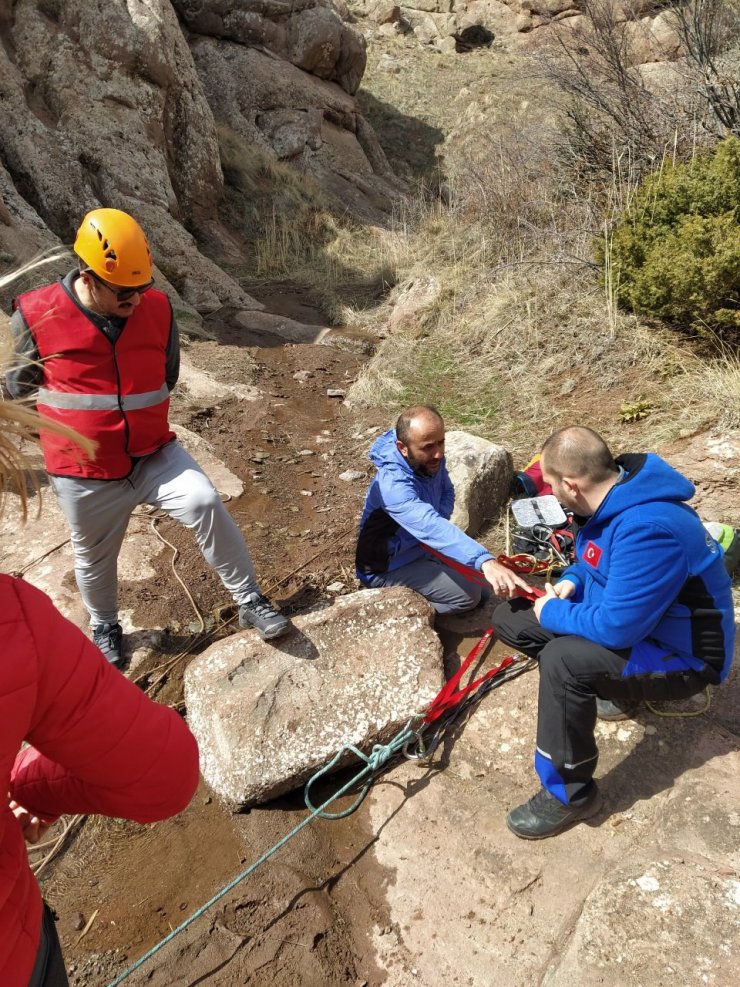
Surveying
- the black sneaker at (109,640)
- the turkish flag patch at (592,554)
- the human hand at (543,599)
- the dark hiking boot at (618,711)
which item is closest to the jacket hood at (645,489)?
the turkish flag patch at (592,554)

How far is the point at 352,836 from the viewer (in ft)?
8.32

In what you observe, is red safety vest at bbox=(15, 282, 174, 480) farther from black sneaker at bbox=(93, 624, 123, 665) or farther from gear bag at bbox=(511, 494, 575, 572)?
gear bag at bbox=(511, 494, 575, 572)

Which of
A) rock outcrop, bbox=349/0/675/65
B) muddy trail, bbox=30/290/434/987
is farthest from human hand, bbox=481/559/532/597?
rock outcrop, bbox=349/0/675/65

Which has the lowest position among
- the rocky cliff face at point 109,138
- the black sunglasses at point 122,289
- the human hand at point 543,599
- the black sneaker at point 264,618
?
the black sneaker at point 264,618

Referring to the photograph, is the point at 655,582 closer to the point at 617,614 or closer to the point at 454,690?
the point at 617,614

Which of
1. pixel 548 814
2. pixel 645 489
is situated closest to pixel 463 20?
pixel 645 489

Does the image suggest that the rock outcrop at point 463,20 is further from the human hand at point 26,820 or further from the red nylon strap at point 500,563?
the human hand at point 26,820

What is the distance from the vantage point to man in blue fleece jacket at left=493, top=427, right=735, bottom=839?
6.80 ft

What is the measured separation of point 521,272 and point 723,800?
5.75 metres

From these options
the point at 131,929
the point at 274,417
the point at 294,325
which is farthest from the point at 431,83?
the point at 131,929

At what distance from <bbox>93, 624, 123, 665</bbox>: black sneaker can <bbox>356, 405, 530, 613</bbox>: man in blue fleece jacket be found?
1.24 meters

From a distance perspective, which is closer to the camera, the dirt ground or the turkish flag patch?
the dirt ground

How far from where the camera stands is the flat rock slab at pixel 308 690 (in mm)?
2660

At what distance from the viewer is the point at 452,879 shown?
231 cm
